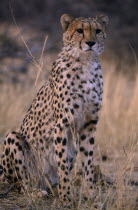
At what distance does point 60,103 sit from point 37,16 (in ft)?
32.1

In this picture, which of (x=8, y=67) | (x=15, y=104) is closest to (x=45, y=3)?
(x=8, y=67)

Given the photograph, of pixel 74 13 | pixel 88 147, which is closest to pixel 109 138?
pixel 88 147

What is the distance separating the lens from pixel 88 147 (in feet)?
13.6

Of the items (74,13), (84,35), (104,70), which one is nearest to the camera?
(84,35)

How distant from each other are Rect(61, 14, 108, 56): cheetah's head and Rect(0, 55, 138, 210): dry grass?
41 cm

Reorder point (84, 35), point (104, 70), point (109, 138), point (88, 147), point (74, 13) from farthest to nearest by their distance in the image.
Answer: point (74, 13), point (104, 70), point (109, 138), point (88, 147), point (84, 35)

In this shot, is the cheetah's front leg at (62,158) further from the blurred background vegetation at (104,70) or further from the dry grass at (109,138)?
the blurred background vegetation at (104,70)

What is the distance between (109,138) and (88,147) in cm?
199

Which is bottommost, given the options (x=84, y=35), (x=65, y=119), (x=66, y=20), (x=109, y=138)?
(x=109, y=138)

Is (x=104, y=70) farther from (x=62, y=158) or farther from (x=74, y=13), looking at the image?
(x=62, y=158)

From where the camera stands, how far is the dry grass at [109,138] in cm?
376

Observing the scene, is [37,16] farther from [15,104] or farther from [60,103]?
[60,103]

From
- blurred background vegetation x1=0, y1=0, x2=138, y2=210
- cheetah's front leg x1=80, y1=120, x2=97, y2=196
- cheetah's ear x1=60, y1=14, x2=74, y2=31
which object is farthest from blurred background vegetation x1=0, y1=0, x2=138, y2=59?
cheetah's front leg x1=80, y1=120, x2=97, y2=196

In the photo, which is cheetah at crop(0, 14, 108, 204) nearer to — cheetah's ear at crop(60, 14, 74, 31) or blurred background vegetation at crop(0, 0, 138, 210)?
cheetah's ear at crop(60, 14, 74, 31)
